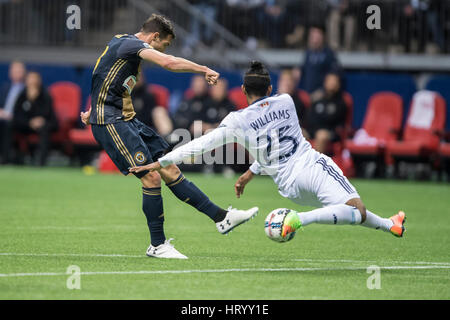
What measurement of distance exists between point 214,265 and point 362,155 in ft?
42.5

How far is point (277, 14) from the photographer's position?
25.5 m

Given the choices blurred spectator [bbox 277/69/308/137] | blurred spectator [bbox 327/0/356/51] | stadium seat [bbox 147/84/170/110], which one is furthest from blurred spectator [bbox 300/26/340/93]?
blurred spectator [bbox 327/0/356/51]

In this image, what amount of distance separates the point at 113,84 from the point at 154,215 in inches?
49.2

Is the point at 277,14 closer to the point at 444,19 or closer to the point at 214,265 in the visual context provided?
the point at 444,19

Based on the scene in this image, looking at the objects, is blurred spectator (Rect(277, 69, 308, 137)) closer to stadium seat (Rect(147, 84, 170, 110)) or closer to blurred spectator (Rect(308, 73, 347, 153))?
blurred spectator (Rect(308, 73, 347, 153))

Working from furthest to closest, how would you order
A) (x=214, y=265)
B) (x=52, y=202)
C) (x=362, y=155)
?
(x=362, y=155), (x=52, y=202), (x=214, y=265)

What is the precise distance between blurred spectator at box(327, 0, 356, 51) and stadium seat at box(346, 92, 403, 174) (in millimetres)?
3968

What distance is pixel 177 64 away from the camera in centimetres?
764

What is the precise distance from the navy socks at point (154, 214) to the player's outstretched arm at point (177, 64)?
1215mm

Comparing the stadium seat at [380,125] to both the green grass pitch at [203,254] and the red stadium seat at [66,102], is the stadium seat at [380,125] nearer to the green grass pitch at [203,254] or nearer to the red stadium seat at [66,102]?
the green grass pitch at [203,254]

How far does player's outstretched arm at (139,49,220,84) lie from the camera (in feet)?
24.3

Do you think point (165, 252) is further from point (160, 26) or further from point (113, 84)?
point (160, 26)

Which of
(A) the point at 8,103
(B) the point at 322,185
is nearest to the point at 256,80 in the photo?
(B) the point at 322,185
